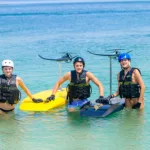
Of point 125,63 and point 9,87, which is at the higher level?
point 125,63

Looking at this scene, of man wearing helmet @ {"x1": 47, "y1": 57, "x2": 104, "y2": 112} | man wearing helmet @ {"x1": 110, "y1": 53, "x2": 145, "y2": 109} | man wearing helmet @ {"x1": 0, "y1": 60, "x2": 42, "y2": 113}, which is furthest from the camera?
man wearing helmet @ {"x1": 47, "y1": 57, "x2": 104, "y2": 112}

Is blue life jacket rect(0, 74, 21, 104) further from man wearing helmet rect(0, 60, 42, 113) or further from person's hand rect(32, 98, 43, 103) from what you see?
person's hand rect(32, 98, 43, 103)

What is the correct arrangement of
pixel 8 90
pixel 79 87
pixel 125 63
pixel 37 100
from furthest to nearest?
pixel 37 100, pixel 79 87, pixel 125 63, pixel 8 90

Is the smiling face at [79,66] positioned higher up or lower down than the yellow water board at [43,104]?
higher up

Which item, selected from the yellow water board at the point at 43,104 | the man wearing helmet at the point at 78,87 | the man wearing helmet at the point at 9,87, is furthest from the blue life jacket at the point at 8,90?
the man wearing helmet at the point at 78,87

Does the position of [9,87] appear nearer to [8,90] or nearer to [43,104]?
[8,90]

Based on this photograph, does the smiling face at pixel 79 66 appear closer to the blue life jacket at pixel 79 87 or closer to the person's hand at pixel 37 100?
the blue life jacket at pixel 79 87

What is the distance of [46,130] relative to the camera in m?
9.39

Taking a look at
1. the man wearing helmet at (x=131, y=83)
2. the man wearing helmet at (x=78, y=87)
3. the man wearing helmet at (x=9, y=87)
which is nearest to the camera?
the man wearing helmet at (x=9, y=87)

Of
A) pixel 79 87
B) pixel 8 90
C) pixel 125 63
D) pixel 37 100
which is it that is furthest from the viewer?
pixel 37 100

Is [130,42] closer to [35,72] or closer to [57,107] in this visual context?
[35,72]

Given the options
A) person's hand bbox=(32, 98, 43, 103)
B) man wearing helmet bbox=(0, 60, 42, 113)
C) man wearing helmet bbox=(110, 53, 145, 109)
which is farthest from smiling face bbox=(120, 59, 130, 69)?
man wearing helmet bbox=(0, 60, 42, 113)

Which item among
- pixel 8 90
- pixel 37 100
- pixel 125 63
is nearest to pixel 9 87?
pixel 8 90

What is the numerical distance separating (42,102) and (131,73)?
1.73m
